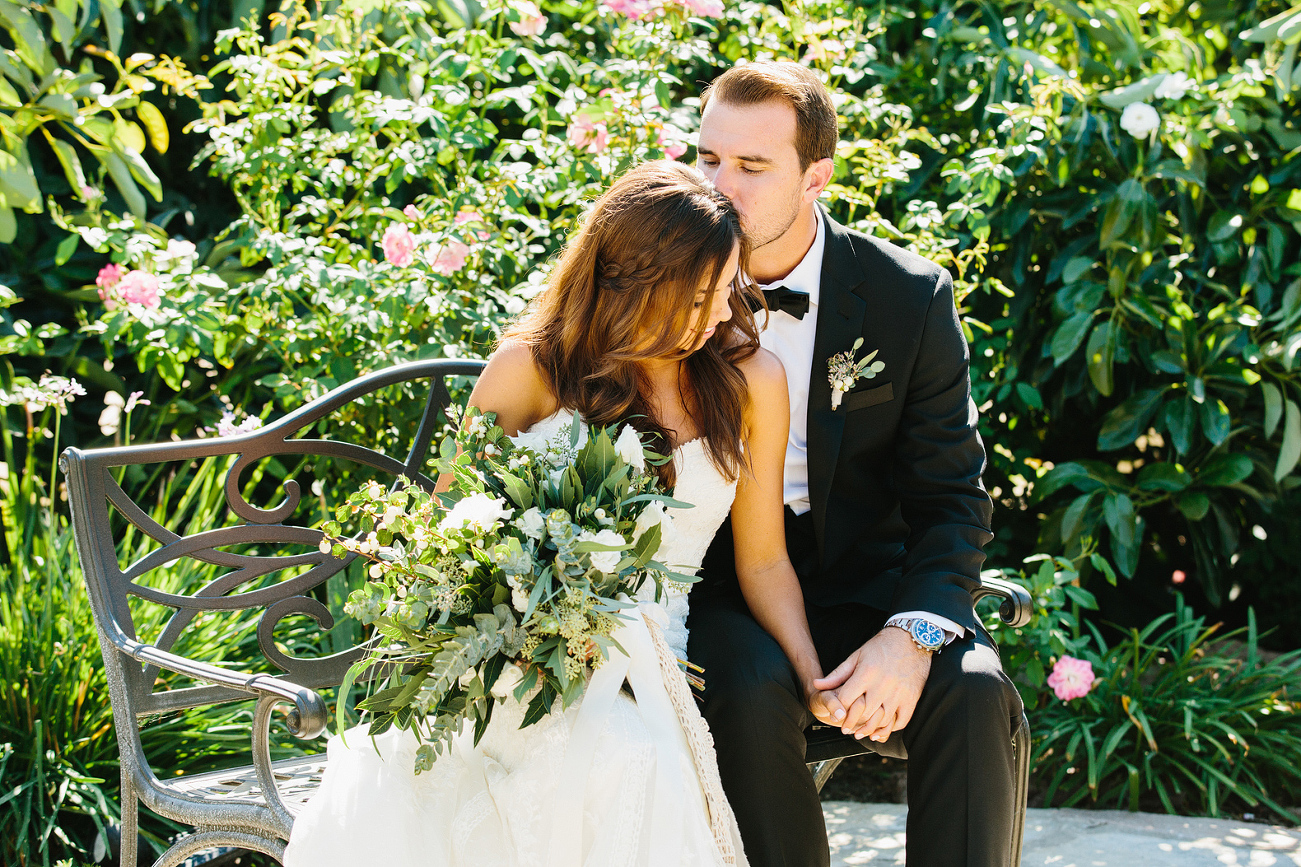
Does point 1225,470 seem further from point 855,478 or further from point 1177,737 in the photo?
point 855,478

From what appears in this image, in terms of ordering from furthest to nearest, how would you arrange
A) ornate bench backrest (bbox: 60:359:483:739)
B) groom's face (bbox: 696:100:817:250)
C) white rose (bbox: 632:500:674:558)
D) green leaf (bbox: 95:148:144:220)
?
1. green leaf (bbox: 95:148:144:220)
2. groom's face (bbox: 696:100:817:250)
3. ornate bench backrest (bbox: 60:359:483:739)
4. white rose (bbox: 632:500:674:558)

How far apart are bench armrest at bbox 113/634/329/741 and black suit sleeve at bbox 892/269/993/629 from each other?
1136 millimetres

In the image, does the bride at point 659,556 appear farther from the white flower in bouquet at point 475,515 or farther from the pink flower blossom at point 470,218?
the pink flower blossom at point 470,218

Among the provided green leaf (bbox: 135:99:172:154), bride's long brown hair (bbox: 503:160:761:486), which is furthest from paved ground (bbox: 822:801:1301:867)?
green leaf (bbox: 135:99:172:154)

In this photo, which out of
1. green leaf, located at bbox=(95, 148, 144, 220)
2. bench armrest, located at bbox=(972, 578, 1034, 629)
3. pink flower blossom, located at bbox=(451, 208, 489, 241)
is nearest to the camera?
bench armrest, located at bbox=(972, 578, 1034, 629)

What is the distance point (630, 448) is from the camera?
198cm

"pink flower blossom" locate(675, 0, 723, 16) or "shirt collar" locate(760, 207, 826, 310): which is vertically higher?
"pink flower blossom" locate(675, 0, 723, 16)

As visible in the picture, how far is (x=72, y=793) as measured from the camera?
2643 millimetres

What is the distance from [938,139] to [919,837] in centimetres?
252

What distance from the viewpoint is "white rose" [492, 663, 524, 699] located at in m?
1.79

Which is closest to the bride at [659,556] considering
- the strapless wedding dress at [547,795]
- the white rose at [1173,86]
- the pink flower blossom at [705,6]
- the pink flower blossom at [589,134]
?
the strapless wedding dress at [547,795]

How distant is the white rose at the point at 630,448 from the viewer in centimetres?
197

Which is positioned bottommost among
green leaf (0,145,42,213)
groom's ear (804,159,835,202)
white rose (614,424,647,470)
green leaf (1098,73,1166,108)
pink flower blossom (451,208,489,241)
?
white rose (614,424,647,470)

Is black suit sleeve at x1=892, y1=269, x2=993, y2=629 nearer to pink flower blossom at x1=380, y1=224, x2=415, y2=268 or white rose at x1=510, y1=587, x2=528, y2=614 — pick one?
white rose at x1=510, y1=587, x2=528, y2=614
